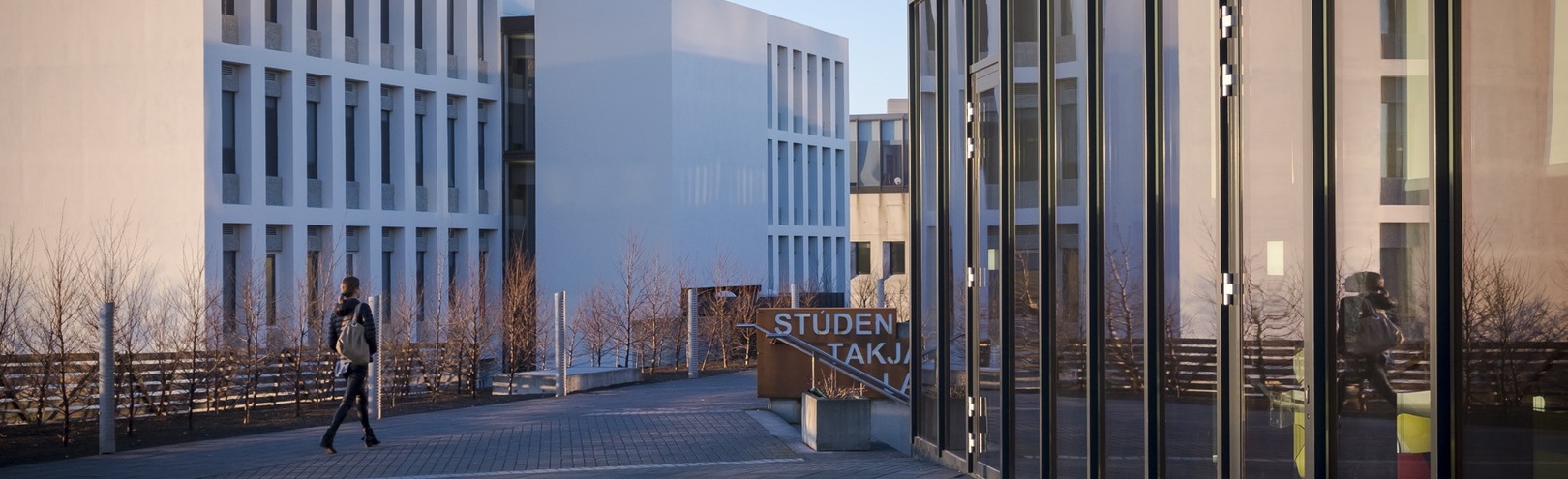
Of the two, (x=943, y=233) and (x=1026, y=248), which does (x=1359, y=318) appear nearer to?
(x=1026, y=248)

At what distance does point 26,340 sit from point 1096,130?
1400 cm

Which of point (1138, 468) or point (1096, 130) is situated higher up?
point (1096, 130)

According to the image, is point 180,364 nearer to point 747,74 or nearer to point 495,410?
point 495,410

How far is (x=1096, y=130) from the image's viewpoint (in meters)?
9.08

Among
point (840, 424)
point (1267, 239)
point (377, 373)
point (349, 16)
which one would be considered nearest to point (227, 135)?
point (349, 16)

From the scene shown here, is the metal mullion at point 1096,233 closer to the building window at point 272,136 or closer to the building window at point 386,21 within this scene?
the building window at point 272,136

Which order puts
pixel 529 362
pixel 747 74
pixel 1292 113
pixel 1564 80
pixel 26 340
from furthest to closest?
1. pixel 747 74
2. pixel 529 362
3. pixel 26 340
4. pixel 1292 113
5. pixel 1564 80

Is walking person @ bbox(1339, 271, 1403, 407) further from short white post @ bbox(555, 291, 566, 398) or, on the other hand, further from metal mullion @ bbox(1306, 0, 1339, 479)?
short white post @ bbox(555, 291, 566, 398)

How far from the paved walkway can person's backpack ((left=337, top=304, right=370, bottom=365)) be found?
0.85 meters

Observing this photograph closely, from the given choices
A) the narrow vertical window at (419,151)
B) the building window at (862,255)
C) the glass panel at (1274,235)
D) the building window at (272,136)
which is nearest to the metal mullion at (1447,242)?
the glass panel at (1274,235)

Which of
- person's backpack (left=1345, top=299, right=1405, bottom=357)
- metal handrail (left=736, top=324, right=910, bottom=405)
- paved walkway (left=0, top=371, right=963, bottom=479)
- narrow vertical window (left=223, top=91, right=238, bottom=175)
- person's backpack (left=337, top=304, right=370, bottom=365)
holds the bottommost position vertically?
paved walkway (left=0, top=371, right=963, bottom=479)

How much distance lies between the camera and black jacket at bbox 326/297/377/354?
13.9 metres

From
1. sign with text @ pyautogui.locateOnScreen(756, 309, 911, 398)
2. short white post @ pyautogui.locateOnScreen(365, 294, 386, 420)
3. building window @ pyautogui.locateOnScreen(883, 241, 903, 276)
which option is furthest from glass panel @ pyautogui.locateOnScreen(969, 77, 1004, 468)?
building window @ pyautogui.locateOnScreen(883, 241, 903, 276)

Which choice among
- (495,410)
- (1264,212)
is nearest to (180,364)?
(495,410)
